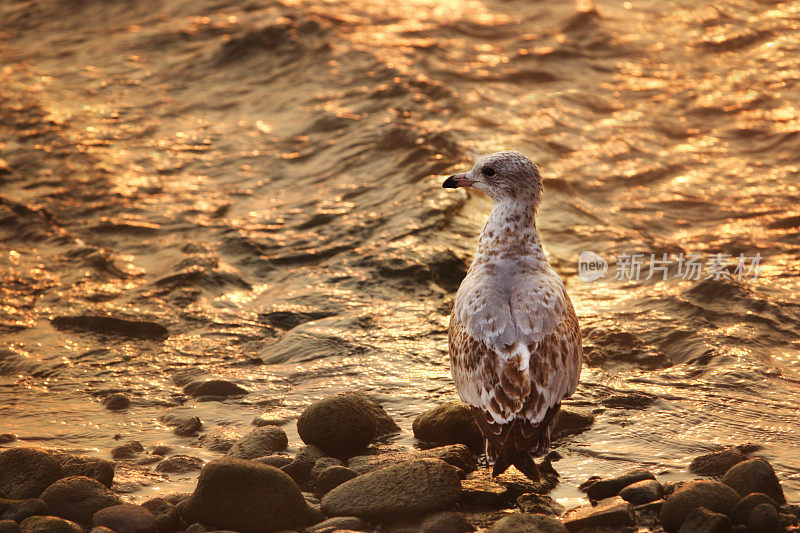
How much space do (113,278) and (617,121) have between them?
810 centimetres

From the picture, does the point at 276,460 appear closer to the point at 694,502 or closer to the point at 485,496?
the point at 485,496

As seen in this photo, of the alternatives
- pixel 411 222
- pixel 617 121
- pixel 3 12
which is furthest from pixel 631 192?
→ pixel 3 12

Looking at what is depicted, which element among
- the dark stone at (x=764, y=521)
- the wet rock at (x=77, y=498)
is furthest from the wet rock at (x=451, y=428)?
the wet rock at (x=77, y=498)

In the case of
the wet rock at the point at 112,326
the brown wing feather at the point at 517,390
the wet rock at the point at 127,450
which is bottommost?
the wet rock at the point at 112,326

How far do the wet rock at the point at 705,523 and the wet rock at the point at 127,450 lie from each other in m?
3.71

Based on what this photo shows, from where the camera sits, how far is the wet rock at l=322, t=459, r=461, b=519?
564 centimetres

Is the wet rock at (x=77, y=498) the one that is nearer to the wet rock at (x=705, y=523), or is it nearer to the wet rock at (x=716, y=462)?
the wet rock at (x=705, y=523)

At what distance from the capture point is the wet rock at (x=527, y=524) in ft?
16.9

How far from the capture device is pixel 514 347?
240 inches

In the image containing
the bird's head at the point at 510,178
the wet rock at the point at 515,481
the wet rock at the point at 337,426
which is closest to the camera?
the wet rock at the point at 515,481

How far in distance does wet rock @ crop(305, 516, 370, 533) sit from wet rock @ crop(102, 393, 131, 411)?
2.56 m

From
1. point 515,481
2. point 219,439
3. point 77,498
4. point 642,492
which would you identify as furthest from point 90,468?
point 642,492

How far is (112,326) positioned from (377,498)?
4630 millimetres

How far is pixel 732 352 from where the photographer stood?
8359mm
